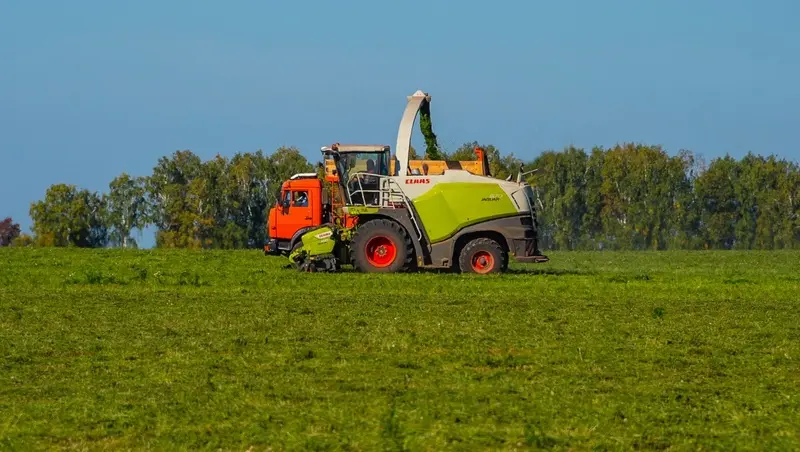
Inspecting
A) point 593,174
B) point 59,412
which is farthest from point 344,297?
point 593,174

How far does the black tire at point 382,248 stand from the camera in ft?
110

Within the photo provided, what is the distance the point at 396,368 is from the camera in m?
15.2

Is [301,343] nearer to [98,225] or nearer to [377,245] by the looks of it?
[377,245]

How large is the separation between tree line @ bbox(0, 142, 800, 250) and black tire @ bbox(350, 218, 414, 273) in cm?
6671

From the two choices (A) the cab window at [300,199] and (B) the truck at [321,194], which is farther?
(A) the cab window at [300,199]

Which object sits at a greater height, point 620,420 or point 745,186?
point 745,186

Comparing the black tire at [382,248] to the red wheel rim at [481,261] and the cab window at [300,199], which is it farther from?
the cab window at [300,199]

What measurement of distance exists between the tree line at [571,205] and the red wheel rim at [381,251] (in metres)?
66.7

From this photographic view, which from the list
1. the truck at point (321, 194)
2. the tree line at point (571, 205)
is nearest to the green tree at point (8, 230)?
the tree line at point (571, 205)

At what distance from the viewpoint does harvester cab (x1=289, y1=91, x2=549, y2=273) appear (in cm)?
3359

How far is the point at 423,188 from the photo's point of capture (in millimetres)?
33719

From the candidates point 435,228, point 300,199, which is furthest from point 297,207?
point 435,228

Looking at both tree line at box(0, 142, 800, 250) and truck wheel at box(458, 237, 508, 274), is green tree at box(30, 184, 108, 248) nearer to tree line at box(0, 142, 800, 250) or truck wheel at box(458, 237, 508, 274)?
tree line at box(0, 142, 800, 250)

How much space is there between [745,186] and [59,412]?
330ft
